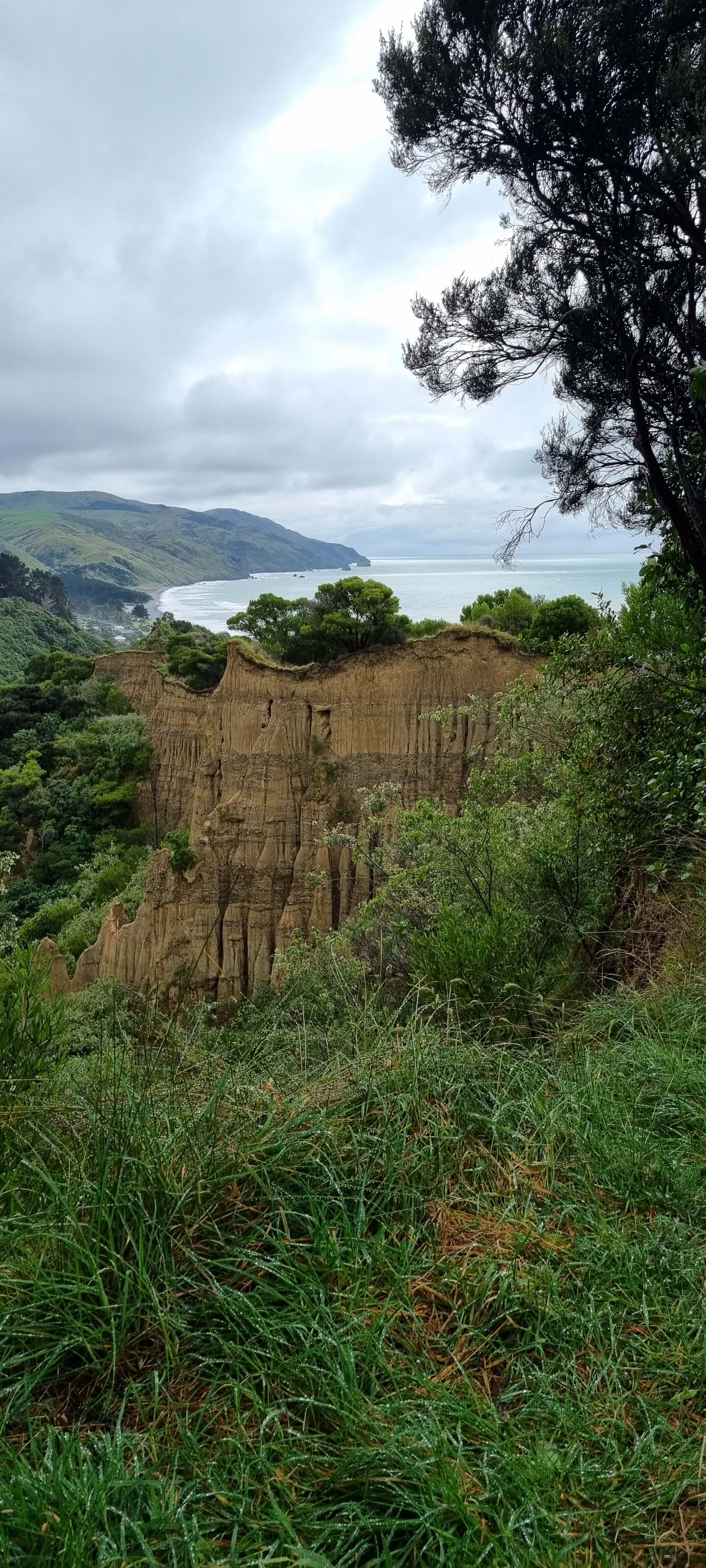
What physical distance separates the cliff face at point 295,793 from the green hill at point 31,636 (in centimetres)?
3559

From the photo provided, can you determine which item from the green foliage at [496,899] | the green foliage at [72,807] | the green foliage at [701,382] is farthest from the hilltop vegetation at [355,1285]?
the green foliage at [72,807]

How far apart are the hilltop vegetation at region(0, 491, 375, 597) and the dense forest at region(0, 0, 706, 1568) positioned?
108 metres

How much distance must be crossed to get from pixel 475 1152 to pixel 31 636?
58.6 metres

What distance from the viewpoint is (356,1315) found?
1761 millimetres

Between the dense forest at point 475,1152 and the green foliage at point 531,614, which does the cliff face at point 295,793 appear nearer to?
the green foliage at point 531,614

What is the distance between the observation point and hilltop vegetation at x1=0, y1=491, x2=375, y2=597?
11900 cm

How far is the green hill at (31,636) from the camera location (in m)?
50.6

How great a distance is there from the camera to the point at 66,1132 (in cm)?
231

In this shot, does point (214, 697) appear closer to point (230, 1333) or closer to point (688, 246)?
point (688, 246)

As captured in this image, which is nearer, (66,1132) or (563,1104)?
(66,1132)

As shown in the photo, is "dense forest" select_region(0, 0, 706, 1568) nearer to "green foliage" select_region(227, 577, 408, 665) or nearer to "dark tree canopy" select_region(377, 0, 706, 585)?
"dark tree canopy" select_region(377, 0, 706, 585)

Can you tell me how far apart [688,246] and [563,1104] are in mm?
5454

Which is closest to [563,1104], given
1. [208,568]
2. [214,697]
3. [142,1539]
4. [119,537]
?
[142,1539]

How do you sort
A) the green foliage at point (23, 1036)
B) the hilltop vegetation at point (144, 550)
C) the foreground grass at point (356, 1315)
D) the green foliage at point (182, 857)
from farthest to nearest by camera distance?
the hilltop vegetation at point (144, 550), the green foliage at point (182, 857), the green foliage at point (23, 1036), the foreground grass at point (356, 1315)
